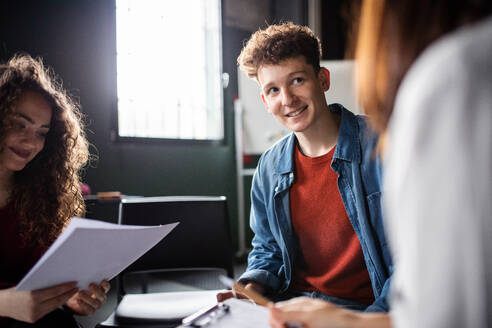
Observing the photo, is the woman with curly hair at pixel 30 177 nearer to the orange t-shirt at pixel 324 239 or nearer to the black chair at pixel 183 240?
the black chair at pixel 183 240

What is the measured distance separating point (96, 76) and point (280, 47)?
2.19m

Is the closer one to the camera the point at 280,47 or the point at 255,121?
the point at 280,47

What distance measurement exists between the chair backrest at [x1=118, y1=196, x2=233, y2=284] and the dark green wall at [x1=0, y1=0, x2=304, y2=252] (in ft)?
5.43

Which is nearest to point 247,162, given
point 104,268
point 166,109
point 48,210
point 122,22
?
point 166,109

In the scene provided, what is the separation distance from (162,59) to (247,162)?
4.21ft

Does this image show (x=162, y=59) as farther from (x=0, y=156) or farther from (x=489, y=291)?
(x=489, y=291)

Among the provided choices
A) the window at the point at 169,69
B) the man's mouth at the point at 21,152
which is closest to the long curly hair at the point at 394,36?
the man's mouth at the point at 21,152

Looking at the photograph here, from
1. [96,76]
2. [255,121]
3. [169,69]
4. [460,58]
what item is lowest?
[460,58]

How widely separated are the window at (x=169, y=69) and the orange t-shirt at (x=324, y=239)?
89.8 inches

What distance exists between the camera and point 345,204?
1266 mm

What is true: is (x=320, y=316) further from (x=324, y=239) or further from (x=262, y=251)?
(x=262, y=251)

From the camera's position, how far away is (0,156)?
1.16 metres

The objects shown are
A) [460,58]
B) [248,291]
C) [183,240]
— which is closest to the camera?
[460,58]

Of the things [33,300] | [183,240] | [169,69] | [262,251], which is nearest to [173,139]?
[169,69]
